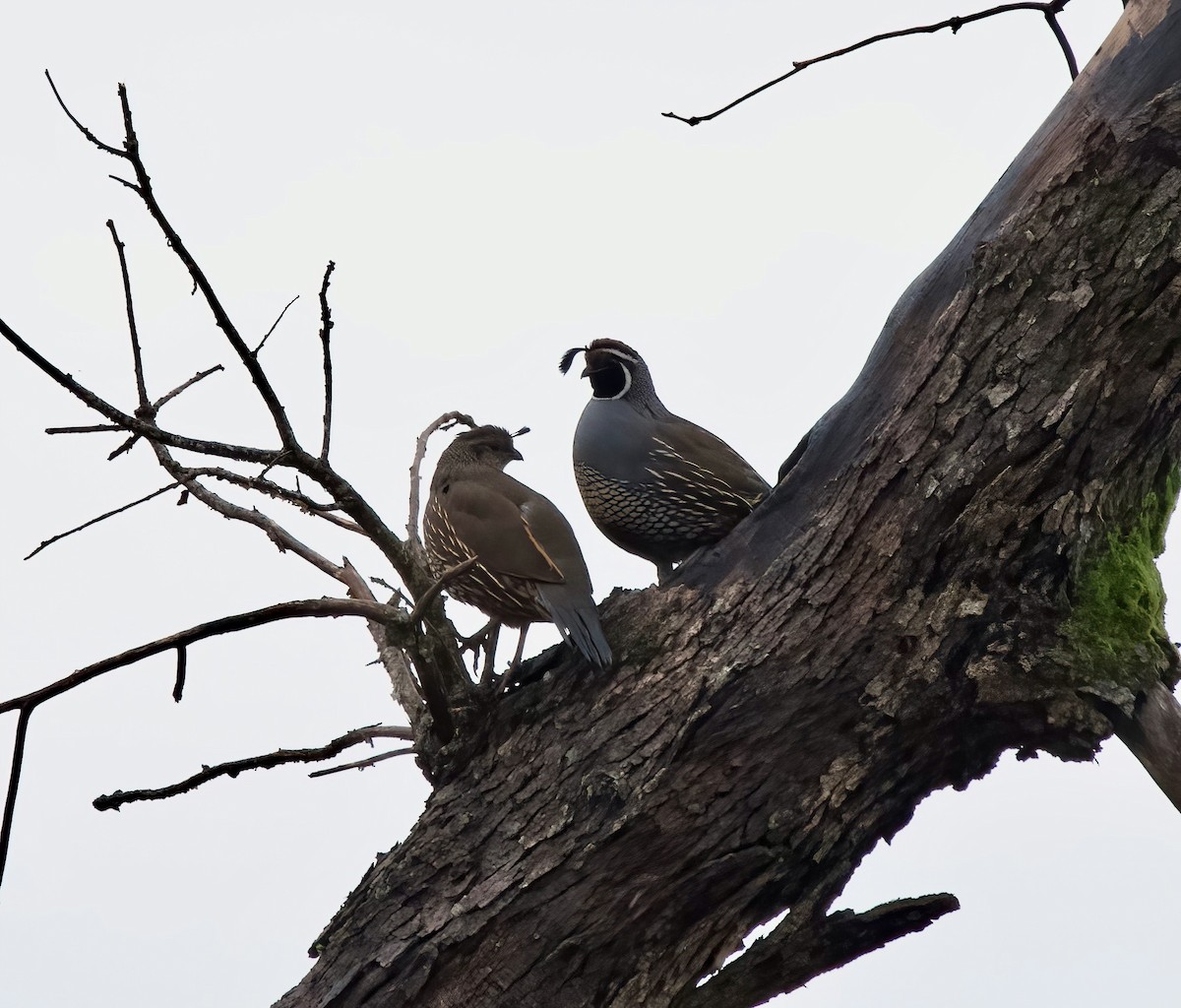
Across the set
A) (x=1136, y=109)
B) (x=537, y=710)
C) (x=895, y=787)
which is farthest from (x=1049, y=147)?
(x=537, y=710)

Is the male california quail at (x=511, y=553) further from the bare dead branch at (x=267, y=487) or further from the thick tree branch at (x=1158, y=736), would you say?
the thick tree branch at (x=1158, y=736)

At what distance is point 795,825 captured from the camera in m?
2.82

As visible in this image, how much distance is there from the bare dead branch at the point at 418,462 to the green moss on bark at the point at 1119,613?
1.94 meters

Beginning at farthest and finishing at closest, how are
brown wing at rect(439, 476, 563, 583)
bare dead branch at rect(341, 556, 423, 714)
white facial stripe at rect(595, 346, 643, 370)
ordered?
1. white facial stripe at rect(595, 346, 643, 370)
2. bare dead branch at rect(341, 556, 423, 714)
3. brown wing at rect(439, 476, 563, 583)

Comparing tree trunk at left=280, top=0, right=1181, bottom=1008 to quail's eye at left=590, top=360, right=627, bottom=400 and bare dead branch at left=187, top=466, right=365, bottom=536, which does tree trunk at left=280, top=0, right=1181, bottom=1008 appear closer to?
bare dead branch at left=187, top=466, right=365, bottom=536

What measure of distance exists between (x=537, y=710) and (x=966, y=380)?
119 cm

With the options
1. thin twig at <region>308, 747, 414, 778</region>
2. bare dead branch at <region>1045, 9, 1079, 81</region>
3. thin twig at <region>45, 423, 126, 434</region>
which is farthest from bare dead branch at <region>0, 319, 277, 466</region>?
bare dead branch at <region>1045, 9, 1079, 81</region>

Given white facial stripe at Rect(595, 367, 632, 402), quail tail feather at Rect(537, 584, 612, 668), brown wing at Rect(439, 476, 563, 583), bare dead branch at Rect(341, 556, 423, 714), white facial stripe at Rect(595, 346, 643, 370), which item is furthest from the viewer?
white facial stripe at Rect(595, 346, 643, 370)

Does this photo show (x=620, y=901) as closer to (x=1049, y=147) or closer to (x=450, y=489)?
(x=450, y=489)

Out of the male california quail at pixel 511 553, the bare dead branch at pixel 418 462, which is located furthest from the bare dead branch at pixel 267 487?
the bare dead branch at pixel 418 462

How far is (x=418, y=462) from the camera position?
13.4 feet

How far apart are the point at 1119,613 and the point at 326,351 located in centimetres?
172

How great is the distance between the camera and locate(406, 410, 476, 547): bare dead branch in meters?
4.04

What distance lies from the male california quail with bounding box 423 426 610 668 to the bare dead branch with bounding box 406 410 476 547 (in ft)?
0.28
